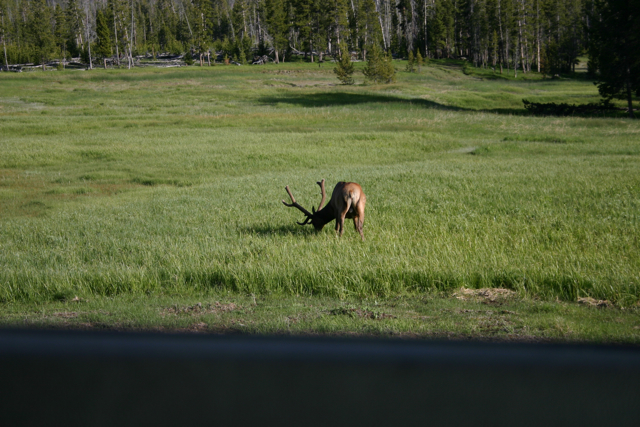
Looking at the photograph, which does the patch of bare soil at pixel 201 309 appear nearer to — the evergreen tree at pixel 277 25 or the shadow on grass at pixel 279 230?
the shadow on grass at pixel 279 230

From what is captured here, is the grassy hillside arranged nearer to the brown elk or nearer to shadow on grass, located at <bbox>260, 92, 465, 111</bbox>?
the brown elk

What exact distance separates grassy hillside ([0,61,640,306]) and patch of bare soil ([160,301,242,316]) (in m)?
0.91

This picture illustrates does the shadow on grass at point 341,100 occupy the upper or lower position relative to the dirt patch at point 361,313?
upper

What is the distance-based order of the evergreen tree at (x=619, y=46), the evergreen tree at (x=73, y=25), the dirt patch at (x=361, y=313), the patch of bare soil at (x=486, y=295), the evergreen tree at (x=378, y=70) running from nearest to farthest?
1. the dirt patch at (x=361, y=313)
2. the patch of bare soil at (x=486, y=295)
3. the evergreen tree at (x=619, y=46)
4. the evergreen tree at (x=378, y=70)
5. the evergreen tree at (x=73, y=25)

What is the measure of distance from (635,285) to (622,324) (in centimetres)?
136

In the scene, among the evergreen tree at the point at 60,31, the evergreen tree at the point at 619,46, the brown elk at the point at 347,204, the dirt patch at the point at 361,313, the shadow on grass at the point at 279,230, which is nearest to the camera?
the dirt patch at the point at 361,313

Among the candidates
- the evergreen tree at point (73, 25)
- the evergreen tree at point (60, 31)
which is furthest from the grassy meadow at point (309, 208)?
the evergreen tree at point (73, 25)

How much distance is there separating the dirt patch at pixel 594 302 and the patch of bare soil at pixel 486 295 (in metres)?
0.72

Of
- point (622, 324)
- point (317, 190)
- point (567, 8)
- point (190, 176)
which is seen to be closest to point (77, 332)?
point (622, 324)

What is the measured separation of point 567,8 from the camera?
11112 centimetres

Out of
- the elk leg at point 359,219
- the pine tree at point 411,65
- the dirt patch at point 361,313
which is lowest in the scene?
the dirt patch at point 361,313

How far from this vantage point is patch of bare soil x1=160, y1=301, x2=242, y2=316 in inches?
214

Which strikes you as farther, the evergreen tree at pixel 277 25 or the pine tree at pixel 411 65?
the evergreen tree at pixel 277 25

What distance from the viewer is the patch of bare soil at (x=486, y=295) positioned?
5977 millimetres
